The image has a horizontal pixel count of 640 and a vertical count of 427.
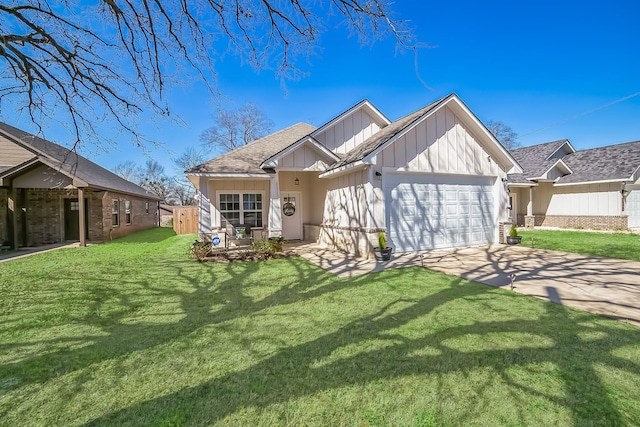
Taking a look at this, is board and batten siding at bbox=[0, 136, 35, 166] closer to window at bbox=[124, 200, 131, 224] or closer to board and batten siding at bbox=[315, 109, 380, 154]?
window at bbox=[124, 200, 131, 224]

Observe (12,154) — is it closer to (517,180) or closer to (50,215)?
(50,215)

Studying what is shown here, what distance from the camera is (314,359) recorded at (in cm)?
321

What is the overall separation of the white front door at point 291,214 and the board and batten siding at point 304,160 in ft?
10.2

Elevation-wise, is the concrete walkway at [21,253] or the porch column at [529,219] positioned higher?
the porch column at [529,219]

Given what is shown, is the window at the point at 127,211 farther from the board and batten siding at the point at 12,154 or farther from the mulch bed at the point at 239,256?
the mulch bed at the point at 239,256

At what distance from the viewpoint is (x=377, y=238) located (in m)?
9.19

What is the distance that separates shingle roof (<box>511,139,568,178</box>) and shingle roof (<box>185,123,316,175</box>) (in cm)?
1436

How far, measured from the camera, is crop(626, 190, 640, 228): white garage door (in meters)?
16.7

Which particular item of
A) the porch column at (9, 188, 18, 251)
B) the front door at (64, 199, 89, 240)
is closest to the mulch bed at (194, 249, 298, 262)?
the porch column at (9, 188, 18, 251)

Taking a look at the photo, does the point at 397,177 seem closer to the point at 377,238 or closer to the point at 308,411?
the point at 377,238

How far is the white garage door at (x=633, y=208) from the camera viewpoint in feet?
Result: 54.7

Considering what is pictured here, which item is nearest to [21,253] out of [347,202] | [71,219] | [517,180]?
[71,219]

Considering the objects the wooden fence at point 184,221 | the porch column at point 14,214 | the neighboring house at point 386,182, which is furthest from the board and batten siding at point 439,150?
the wooden fence at point 184,221

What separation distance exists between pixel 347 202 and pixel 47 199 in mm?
14680
